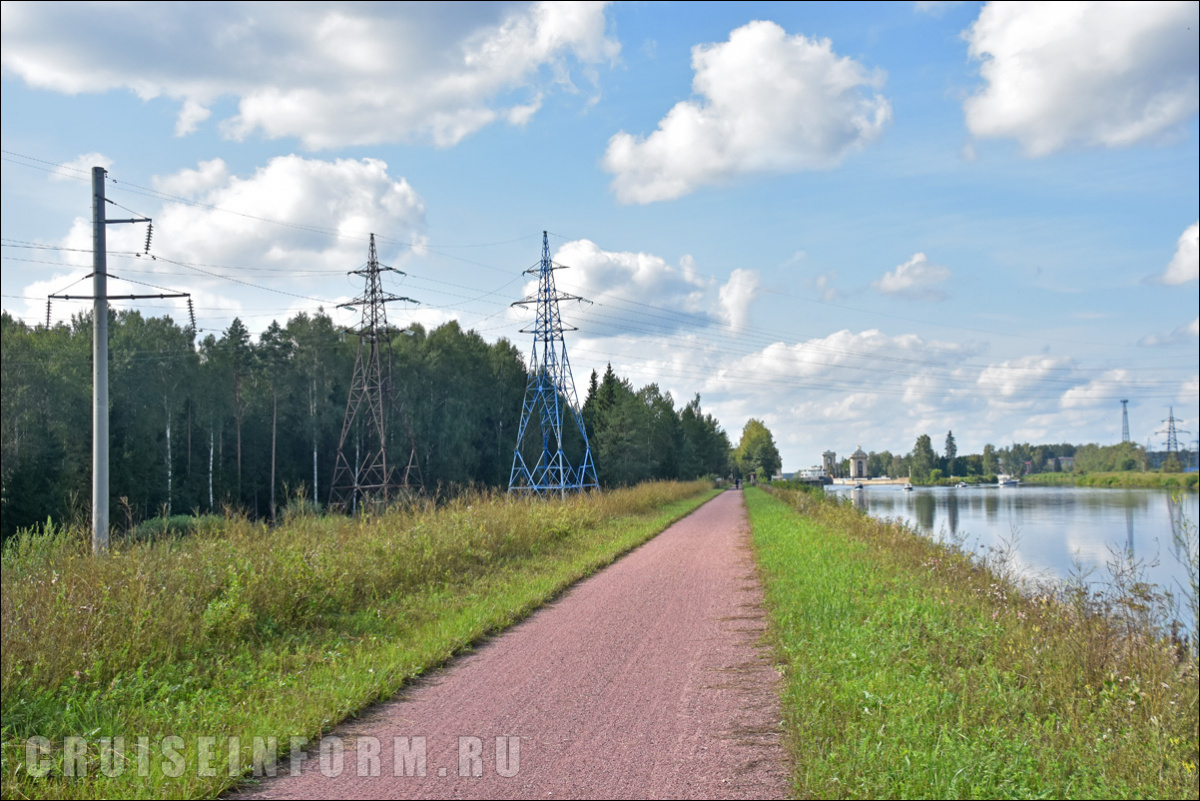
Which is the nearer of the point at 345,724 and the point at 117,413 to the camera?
the point at 345,724

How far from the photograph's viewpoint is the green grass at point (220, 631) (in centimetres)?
543

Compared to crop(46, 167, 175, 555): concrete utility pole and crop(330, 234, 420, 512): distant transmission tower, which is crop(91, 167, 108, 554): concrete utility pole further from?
crop(330, 234, 420, 512): distant transmission tower

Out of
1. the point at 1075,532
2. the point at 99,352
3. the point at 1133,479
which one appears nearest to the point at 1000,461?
the point at 1133,479

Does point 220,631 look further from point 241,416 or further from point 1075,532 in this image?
point 241,416

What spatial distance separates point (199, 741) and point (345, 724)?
0.91m

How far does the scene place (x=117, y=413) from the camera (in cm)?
4162

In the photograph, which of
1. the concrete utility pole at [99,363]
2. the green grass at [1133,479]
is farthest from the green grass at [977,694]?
the green grass at [1133,479]

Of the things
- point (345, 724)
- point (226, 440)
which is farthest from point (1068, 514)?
point (226, 440)

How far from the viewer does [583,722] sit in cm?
535

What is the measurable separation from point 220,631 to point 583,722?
4.22 metres

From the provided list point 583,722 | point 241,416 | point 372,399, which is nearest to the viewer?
point 583,722

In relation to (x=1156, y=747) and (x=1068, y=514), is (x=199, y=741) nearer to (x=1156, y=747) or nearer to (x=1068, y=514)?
(x=1156, y=747)

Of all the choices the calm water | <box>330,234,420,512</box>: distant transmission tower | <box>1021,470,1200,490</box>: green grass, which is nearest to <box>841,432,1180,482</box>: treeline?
<box>1021,470,1200,490</box>: green grass

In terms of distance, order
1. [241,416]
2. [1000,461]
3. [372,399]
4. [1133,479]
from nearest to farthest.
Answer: [372,399]
[241,416]
[1133,479]
[1000,461]
